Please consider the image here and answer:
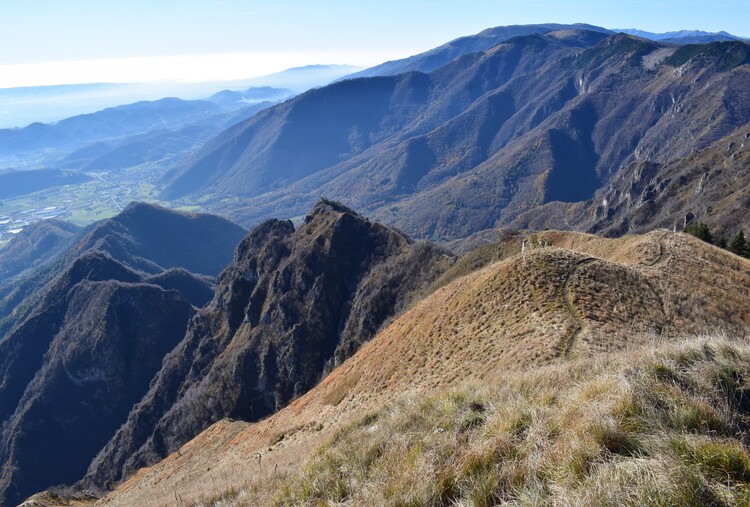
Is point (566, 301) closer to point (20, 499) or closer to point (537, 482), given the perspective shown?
point (537, 482)

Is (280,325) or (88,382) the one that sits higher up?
(280,325)

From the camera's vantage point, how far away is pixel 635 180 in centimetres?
16300

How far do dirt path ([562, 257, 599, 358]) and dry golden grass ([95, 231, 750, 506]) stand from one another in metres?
0.05

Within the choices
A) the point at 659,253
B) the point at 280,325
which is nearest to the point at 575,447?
the point at 659,253

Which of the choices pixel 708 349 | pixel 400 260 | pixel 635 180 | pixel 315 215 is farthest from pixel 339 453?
pixel 635 180

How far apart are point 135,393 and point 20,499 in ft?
113

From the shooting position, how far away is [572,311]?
2350cm

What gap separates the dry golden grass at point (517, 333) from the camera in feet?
45.2

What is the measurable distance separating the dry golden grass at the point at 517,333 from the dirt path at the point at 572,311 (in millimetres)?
48

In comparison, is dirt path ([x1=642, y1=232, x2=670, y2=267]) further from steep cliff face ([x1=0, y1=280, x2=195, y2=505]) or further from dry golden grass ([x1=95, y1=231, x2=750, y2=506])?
steep cliff face ([x1=0, y1=280, x2=195, y2=505])

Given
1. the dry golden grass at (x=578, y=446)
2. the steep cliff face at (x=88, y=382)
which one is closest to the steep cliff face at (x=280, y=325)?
the steep cliff face at (x=88, y=382)

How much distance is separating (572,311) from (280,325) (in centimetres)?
6752

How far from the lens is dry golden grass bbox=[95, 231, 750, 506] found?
13.8m

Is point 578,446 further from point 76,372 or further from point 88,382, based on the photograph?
point 76,372
